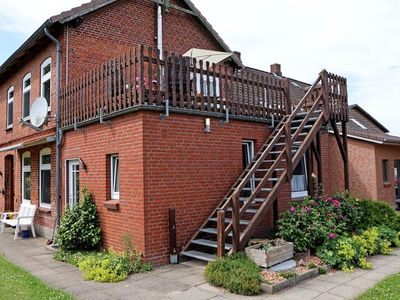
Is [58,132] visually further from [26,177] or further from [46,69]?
[26,177]

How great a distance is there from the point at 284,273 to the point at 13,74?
43.5 feet

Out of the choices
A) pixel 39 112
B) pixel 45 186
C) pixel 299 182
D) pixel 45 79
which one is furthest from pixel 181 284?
pixel 45 79

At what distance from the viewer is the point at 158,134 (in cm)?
732

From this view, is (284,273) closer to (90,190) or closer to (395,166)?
(90,190)

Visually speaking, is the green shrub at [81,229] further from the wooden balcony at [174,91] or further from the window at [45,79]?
the window at [45,79]

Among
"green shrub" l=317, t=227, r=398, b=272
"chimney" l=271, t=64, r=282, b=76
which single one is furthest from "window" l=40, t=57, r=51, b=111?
"chimney" l=271, t=64, r=282, b=76

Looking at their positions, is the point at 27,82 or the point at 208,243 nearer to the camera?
the point at 208,243

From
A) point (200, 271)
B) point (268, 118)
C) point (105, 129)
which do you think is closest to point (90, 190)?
point (105, 129)

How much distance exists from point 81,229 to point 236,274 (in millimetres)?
4013

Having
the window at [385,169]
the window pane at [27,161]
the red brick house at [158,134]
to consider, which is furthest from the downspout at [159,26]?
the window at [385,169]

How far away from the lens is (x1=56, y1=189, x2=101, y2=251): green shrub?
26.7 ft

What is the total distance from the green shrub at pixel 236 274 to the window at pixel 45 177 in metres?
7.03

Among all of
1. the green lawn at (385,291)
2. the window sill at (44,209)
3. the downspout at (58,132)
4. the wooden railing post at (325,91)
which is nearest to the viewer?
the green lawn at (385,291)

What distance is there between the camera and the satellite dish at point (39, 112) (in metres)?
10.2
